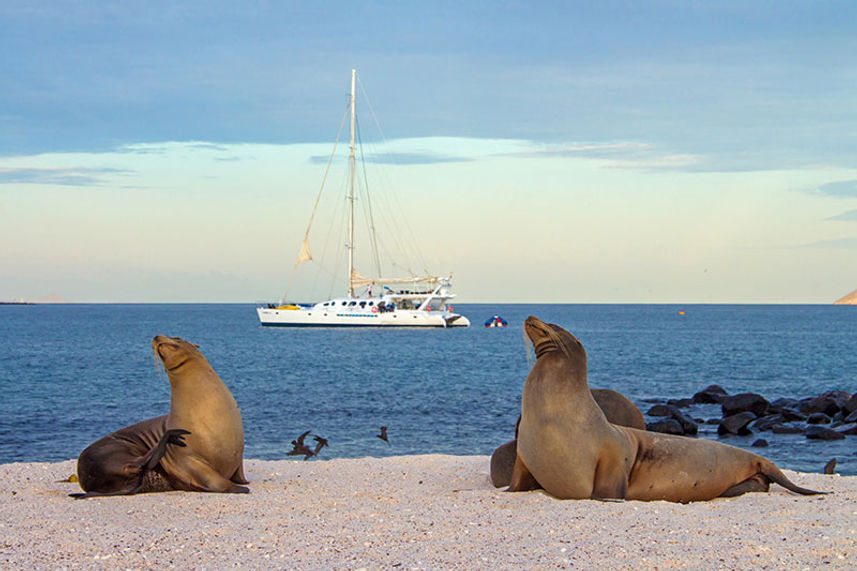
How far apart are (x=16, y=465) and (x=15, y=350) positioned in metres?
57.4

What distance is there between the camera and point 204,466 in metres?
8.26

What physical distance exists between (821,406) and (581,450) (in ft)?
69.7

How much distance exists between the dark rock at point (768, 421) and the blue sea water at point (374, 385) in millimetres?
1096

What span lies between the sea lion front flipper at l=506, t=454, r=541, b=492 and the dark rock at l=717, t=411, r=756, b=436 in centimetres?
1538

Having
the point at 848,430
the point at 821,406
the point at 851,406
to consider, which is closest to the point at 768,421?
the point at 848,430

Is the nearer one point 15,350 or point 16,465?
point 16,465

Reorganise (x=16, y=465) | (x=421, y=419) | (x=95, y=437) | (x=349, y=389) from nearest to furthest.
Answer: (x=16, y=465), (x=95, y=437), (x=421, y=419), (x=349, y=389)

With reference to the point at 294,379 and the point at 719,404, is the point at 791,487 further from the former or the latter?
the point at 294,379

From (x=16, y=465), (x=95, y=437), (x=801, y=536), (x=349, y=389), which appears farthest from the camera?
(x=349, y=389)

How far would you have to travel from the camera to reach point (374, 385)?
36688mm

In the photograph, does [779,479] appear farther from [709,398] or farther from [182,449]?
[709,398]

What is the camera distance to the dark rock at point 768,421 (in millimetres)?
22375

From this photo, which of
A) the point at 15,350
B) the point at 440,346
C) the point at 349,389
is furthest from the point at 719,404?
the point at 15,350

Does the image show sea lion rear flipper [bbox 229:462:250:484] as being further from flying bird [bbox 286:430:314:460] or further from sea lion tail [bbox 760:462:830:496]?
flying bird [bbox 286:430:314:460]
